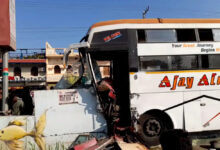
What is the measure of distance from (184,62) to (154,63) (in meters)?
0.96

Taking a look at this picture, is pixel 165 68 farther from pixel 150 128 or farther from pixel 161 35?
pixel 150 128

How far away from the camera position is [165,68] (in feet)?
18.5

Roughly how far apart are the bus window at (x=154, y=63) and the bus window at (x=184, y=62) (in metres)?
0.29

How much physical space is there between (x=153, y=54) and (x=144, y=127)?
228cm

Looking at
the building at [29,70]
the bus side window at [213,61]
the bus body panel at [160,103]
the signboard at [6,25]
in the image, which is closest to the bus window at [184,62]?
the bus side window at [213,61]

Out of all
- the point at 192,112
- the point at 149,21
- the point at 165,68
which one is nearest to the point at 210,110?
the point at 192,112

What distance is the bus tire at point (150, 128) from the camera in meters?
5.61

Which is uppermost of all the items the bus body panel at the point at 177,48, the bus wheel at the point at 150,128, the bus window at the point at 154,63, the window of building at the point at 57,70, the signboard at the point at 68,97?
the window of building at the point at 57,70

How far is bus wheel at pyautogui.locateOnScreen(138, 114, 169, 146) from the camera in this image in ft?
18.4

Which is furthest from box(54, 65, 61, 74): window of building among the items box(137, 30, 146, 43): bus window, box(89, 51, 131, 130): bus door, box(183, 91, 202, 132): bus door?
box(183, 91, 202, 132): bus door

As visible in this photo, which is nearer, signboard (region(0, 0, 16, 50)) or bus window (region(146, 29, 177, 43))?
bus window (region(146, 29, 177, 43))

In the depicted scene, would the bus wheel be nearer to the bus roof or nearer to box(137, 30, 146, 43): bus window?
box(137, 30, 146, 43): bus window

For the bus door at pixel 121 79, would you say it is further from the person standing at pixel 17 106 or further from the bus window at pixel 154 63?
the person standing at pixel 17 106

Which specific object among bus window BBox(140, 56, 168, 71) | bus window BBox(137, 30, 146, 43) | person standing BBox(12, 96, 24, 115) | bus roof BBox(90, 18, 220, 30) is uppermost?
bus roof BBox(90, 18, 220, 30)
